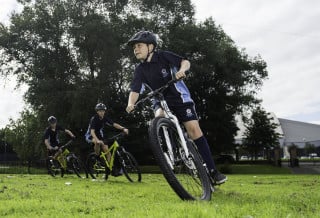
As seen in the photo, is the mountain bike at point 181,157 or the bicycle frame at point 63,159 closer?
the mountain bike at point 181,157

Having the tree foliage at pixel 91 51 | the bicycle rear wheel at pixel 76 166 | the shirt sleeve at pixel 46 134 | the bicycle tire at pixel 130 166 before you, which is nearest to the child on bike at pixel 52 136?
the shirt sleeve at pixel 46 134

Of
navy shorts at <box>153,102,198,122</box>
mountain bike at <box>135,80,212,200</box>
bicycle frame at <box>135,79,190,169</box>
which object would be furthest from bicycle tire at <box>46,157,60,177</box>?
mountain bike at <box>135,80,212,200</box>

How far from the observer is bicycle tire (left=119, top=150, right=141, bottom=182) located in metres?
11.4

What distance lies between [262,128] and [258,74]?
471 inches

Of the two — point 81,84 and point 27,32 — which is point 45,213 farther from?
point 27,32

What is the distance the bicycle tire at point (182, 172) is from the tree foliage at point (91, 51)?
85.7 feet

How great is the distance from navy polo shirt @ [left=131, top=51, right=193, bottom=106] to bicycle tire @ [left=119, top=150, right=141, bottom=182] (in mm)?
5688

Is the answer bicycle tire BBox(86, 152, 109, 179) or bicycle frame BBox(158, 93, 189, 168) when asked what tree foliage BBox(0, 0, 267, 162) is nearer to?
bicycle tire BBox(86, 152, 109, 179)

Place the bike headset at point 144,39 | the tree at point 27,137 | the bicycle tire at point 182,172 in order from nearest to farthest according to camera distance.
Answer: the bicycle tire at point 182,172 → the bike headset at point 144,39 → the tree at point 27,137

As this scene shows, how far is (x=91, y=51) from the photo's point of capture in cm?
3347

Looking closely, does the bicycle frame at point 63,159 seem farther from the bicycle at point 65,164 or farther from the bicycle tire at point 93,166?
the bicycle tire at point 93,166

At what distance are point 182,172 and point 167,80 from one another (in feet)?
4.88

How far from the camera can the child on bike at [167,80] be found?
19.4 feet

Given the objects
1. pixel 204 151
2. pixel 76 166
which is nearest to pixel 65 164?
pixel 76 166
